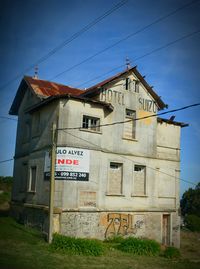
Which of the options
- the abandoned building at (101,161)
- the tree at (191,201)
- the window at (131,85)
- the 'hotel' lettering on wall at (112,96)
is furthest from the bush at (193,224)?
the tree at (191,201)

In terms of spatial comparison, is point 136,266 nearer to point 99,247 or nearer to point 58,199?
point 99,247

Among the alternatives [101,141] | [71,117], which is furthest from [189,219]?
[71,117]

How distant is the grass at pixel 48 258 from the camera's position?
1412cm

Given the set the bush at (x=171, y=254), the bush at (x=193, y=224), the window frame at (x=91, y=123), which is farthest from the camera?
the bush at (x=193, y=224)

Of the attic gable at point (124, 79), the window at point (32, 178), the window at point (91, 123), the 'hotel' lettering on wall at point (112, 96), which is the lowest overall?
the window at point (32, 178)

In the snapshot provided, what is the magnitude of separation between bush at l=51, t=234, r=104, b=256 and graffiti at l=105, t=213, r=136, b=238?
14.1ft

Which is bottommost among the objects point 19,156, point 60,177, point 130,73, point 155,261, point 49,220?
point 155,261

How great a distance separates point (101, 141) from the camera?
2342 centimetres

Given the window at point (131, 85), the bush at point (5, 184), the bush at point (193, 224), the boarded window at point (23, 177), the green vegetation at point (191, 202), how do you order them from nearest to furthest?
the window at point (131, 85), the boarded window at point (23, 177), the bush at point (193, 224), the bush at point (5, 184), the green vegetation at point (191, 202)

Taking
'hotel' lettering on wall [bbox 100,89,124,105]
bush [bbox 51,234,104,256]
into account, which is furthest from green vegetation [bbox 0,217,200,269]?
'hotel' lettering on wall [bbox 100,89,124,105]

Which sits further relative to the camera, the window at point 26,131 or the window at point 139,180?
the window at point 26,131

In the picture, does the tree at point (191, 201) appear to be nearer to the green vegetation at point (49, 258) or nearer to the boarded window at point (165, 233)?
the boarded window at point (165, 233)

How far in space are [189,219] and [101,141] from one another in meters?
21.9

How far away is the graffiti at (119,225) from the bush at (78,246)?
4.31m
